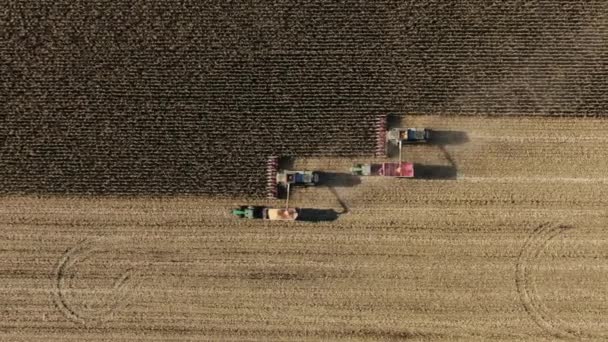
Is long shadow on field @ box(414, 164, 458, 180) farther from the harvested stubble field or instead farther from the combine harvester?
the combine harvester

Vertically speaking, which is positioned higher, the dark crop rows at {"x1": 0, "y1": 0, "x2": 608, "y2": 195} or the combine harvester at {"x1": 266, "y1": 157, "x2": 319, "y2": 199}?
the dark crop rows at {"x1": 0, "y1": 0, "x2": 608, "y2": 195}

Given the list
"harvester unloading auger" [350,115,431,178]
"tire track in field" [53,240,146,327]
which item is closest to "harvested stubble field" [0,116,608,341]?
"tire track in field" [53,240,146,327]

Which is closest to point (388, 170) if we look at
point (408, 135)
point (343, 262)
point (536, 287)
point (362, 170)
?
point (362, 170)

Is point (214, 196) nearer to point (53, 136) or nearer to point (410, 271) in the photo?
point (53, 136)

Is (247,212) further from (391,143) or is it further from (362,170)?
(391,143)

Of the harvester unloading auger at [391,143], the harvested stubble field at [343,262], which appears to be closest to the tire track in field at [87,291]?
the harvested stubble field at [343,262]

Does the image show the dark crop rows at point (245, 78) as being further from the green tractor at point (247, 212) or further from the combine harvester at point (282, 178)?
the green tractor at point (247, 212)
